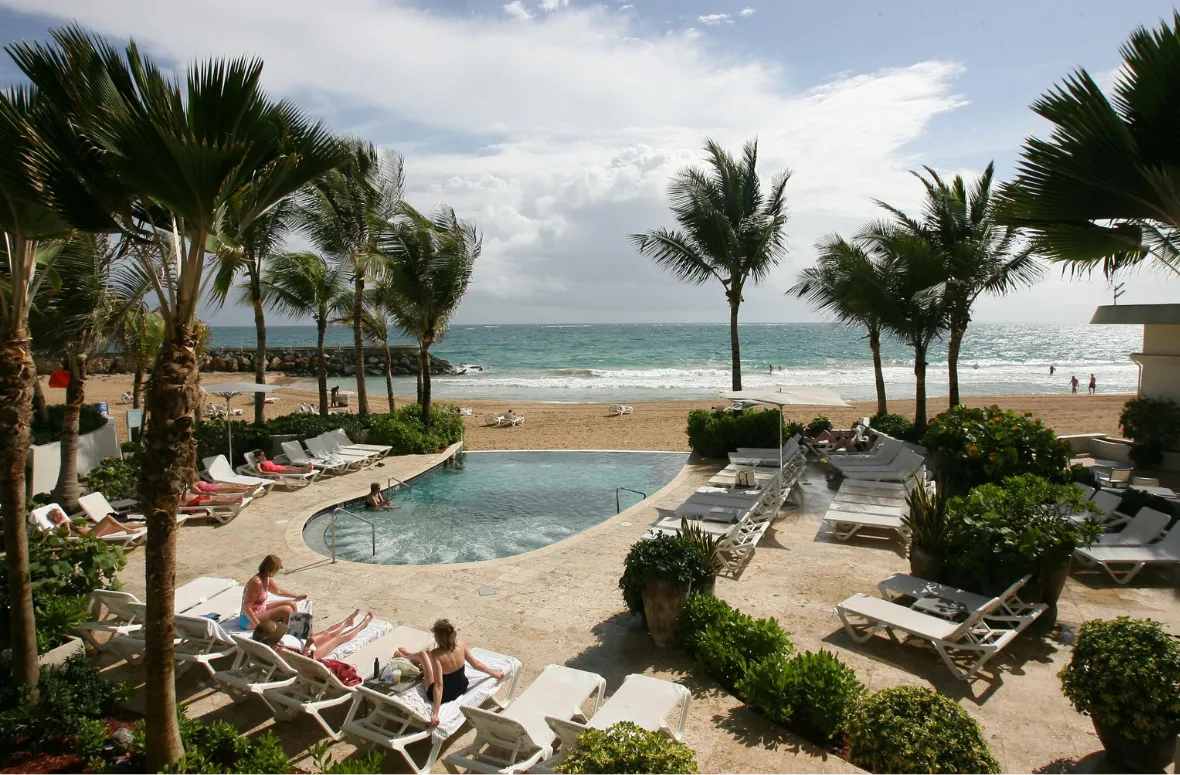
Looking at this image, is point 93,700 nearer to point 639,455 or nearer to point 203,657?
point 203,657

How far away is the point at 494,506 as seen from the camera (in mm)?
13273

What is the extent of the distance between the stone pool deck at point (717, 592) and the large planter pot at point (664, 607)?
16cm

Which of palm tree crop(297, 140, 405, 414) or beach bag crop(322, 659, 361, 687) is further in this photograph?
palm tree crop(297, 140, 405, 414)

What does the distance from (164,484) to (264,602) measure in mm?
2945

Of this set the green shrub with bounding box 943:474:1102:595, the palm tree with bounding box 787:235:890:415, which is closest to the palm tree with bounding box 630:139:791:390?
the palm tree with bounding box 787:235:890:415

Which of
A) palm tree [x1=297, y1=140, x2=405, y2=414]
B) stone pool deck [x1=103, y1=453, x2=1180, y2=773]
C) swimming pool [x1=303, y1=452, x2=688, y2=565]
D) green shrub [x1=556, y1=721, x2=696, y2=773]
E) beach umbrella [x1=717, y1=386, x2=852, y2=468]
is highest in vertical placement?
palm tree [x1=297, y1=140, x2=405, y2=414]

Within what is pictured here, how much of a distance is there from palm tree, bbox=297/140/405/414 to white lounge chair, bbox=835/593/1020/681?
14590 millimetres

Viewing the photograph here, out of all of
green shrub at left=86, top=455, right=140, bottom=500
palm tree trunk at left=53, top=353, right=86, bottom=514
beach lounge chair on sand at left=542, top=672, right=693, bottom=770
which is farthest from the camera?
green shrub at left=86, top=455, right=140, bottom=500

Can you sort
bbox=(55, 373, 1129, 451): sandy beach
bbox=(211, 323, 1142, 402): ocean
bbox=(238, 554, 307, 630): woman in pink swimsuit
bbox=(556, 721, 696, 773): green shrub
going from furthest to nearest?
bbox=(211, 323, 1142, 402): ocean
bbox=(55, 373, 1129, 451): sandy beach
bbox=(238, 554, 307, 630): woman in pink swimsuit
bbox=(556, 721, 696, 773): green shrub

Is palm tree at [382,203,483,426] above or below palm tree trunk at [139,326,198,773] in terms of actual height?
above

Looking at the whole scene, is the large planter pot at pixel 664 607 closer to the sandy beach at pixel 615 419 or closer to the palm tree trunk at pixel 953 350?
the palm tree trunk at pixel 953 350

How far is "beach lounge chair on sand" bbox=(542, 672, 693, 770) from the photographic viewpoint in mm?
4402

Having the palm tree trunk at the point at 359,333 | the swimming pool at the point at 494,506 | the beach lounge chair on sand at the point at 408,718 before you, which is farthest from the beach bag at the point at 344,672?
the palm tree trunk at the point at 359,333

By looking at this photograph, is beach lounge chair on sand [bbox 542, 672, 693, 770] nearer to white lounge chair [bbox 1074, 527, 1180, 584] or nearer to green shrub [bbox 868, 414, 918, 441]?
white lounge chair [bbox 1074, 527, 1180, 584]
